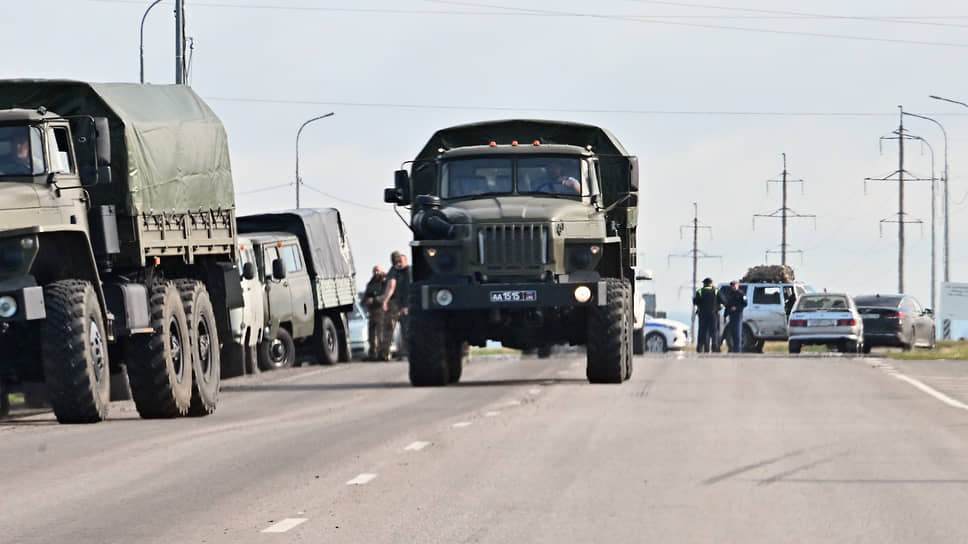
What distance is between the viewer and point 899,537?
→ 906 cm

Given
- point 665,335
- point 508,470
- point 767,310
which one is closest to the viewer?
point 508,470

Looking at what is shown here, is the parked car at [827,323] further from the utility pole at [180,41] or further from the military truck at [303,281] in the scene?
the utility pole at [180,41]

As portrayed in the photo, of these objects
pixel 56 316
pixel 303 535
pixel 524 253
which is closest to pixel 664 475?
pixel 303 535

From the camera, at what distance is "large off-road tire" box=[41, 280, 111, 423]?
1620cm

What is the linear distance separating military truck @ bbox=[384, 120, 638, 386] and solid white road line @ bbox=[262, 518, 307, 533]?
1228 centimetres

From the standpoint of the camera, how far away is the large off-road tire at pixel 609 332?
22109 mm

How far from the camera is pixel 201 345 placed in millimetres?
19500

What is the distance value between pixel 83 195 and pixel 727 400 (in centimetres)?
700

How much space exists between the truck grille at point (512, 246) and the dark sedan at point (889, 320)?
852 inches

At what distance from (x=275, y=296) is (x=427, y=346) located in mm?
6591

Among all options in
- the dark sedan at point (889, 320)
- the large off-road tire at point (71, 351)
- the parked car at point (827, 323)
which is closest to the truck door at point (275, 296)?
the large off-road tire at point (71, 351)

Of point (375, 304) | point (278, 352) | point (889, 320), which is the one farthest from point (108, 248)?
A: point (889, 320)

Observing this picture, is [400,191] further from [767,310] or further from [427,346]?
[767,310]

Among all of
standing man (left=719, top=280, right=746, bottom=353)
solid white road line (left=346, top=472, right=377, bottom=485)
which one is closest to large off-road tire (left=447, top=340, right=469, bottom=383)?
solid white road line (left=346, top=472, right=377, bottom=485)
